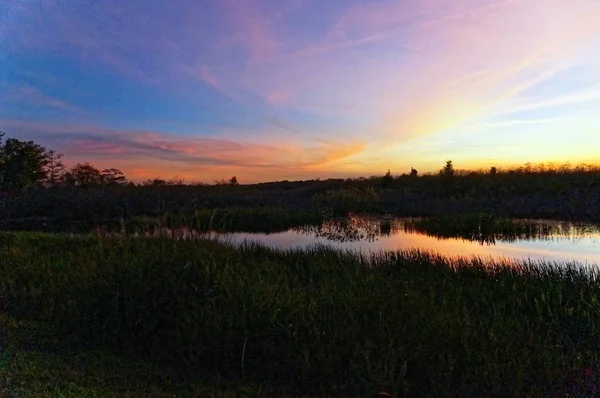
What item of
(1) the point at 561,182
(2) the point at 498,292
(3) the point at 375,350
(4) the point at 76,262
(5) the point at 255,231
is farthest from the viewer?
(1) the point at 561,182

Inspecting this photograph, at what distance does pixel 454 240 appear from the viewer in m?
17.5

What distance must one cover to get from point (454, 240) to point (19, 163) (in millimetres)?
34568

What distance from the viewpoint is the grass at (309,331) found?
4.56 meters

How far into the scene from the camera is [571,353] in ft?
18.5

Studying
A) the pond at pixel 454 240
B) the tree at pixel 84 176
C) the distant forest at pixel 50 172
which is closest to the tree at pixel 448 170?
the distant forest at pixel 50 172

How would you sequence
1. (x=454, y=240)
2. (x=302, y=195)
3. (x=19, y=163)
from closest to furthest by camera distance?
(x=454, y=240) < (x=19, y=163) < (x=302, y=195)

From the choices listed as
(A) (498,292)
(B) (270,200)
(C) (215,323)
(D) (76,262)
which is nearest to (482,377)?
(C) (215,323)

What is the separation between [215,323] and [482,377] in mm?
3116

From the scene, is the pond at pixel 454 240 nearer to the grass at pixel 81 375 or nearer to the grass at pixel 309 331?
the grass at pixel 309 331

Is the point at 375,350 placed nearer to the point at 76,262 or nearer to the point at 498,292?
the point at 498,292

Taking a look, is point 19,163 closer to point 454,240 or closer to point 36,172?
point 36,172

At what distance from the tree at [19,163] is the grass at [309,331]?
96.5ft

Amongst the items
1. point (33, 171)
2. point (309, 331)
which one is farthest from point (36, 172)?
point (309, 331)

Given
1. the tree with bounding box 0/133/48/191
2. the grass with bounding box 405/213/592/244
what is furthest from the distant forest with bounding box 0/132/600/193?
the grass with bounding box 405/213/592/244
